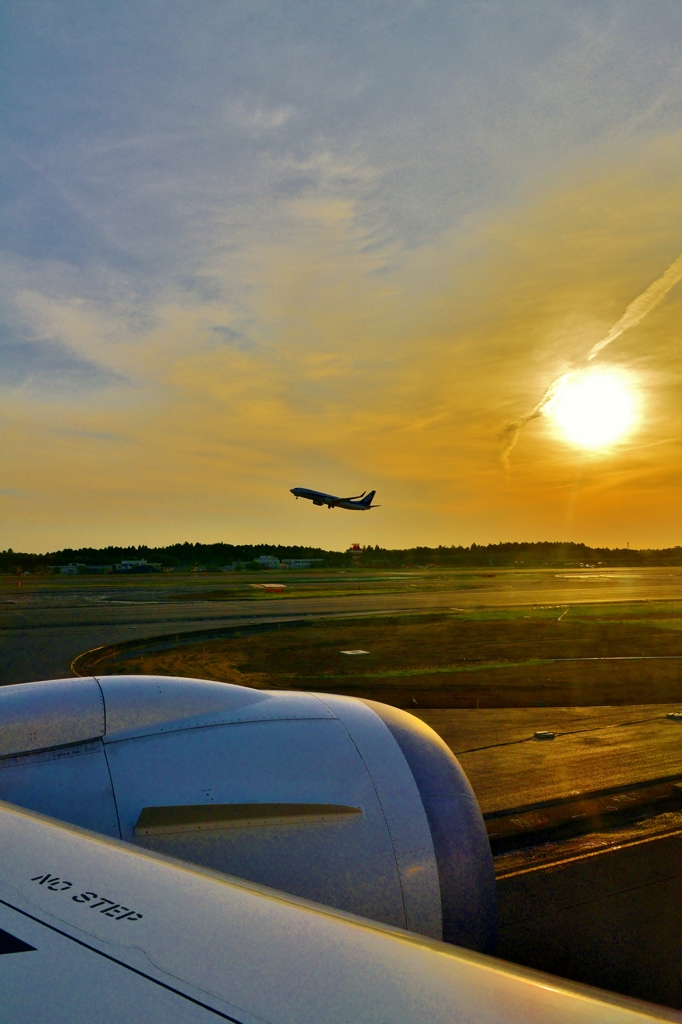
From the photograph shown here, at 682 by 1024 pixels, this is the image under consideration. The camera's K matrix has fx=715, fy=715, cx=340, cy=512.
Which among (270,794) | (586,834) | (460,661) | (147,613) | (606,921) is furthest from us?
(147,613)

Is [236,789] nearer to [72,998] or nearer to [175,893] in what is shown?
[175,893]

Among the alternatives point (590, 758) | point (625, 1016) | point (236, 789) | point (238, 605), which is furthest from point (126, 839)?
point (238, 605)

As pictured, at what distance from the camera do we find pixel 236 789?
394 cm

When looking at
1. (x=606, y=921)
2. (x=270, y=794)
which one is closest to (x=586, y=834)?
(x=606, y=921)

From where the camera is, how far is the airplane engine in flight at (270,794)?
12.3 feet

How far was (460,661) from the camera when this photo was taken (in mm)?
23672

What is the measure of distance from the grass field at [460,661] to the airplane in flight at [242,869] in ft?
40.9

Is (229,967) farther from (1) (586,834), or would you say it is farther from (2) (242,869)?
(1) (586,834)

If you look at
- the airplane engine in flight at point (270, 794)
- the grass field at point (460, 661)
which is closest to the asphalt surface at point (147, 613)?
the grass field at point (460, 661)

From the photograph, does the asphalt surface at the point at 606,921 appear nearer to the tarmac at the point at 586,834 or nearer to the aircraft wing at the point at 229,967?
the tarmac at the point at 586,834

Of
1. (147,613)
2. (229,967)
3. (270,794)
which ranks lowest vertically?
(147,613)

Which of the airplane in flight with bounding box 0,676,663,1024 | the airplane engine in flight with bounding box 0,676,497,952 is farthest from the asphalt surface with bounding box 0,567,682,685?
the airplane in flight with bounding box 0,676,663,1024

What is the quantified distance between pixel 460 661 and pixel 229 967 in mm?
22518

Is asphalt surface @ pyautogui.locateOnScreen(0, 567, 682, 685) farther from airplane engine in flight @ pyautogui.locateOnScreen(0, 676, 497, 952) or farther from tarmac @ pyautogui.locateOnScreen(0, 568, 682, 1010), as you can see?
airplane engine in flight @ pyautogui.locateOnScreen(0, 676, 497, 952)
